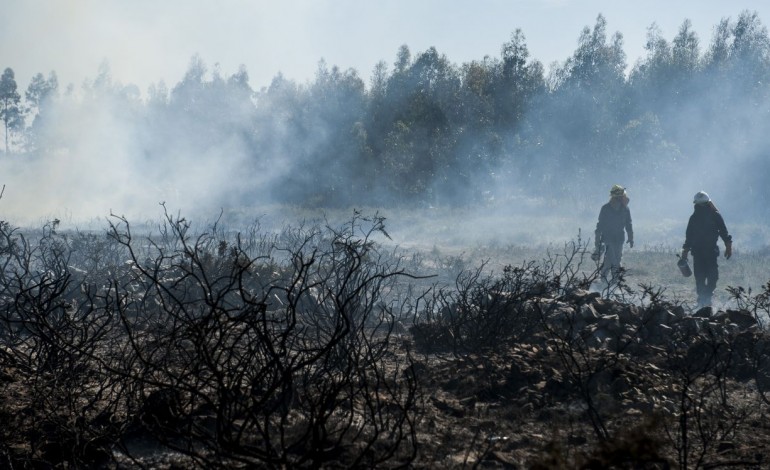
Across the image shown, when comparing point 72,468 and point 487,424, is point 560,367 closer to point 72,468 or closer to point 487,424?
point 487,424

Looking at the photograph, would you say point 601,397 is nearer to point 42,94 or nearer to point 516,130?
point 516,130

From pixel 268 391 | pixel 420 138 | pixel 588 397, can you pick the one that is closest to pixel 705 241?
pixel 588 397

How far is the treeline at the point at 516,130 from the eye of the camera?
1277 inches

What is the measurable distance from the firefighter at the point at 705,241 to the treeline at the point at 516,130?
21.5m

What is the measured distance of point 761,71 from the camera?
3441 cm

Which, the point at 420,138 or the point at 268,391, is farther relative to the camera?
the point at 420,138

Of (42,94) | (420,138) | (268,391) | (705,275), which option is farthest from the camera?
(42,94)

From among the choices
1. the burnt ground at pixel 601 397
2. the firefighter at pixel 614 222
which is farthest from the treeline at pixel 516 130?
the burnt ground at pixel 601 397

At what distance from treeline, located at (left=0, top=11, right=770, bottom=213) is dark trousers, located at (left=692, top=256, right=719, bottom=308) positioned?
70.6 feet

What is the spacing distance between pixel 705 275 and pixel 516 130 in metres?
23.6

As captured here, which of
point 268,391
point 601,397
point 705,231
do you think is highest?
point 705,231

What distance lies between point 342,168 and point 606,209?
23079mm

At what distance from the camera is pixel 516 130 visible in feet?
109

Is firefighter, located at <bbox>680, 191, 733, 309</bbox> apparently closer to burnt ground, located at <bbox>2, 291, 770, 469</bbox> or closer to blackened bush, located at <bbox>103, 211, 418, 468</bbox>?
burnt ground, located at <bbox>2, 291, 770, 469</bbox>
